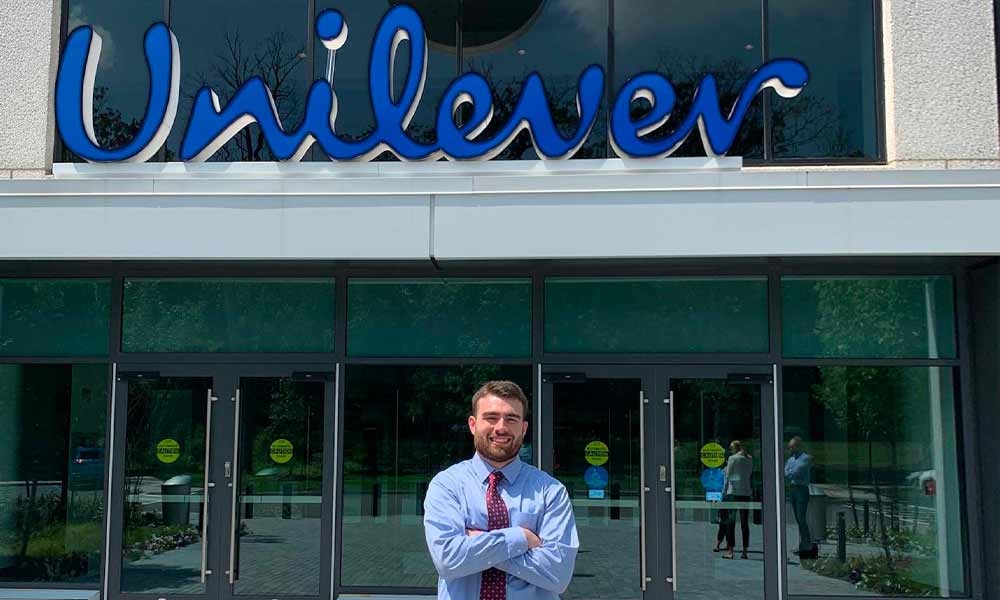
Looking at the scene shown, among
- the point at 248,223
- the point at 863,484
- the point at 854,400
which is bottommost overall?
the point at 863,484

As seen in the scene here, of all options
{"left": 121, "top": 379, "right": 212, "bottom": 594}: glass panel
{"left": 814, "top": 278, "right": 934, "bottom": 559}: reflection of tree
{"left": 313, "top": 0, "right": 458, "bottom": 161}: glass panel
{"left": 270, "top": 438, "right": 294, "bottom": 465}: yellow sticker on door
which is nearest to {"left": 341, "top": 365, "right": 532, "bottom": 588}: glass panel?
{"left": 270, "top": 438, "right": 294, "bottom": 465}: yellow sticker on door

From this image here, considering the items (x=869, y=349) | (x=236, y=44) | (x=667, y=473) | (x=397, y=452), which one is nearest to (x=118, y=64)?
(x=236, y=44)

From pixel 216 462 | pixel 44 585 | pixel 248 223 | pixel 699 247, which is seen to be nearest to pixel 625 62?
pixel 699 247

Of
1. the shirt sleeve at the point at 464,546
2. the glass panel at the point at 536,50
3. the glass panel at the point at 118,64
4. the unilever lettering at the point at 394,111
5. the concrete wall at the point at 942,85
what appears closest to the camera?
the shirt sleeve at the point at 464,546

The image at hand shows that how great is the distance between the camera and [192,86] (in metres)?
10.8

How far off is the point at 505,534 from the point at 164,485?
7.32 m

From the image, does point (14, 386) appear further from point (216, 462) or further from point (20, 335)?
point (216, 462)

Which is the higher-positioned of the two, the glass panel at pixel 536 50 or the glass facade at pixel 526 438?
the glass panel at pixel 536 50

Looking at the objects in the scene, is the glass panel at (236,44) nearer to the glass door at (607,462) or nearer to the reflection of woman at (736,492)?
the glass door at (607,462)

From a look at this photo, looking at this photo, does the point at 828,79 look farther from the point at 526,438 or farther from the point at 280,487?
the point at 280,487

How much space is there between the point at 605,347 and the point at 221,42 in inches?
191

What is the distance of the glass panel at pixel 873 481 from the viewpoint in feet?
33.3

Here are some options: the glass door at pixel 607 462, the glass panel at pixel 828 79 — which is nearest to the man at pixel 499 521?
the glass door at pixel 607 462

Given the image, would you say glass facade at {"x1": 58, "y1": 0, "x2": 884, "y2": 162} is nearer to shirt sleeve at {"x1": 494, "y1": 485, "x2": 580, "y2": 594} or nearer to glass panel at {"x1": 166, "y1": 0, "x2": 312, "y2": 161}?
glass panel at {"x1": 166, "y1": 0, "x2": 312, "y2": 161}
